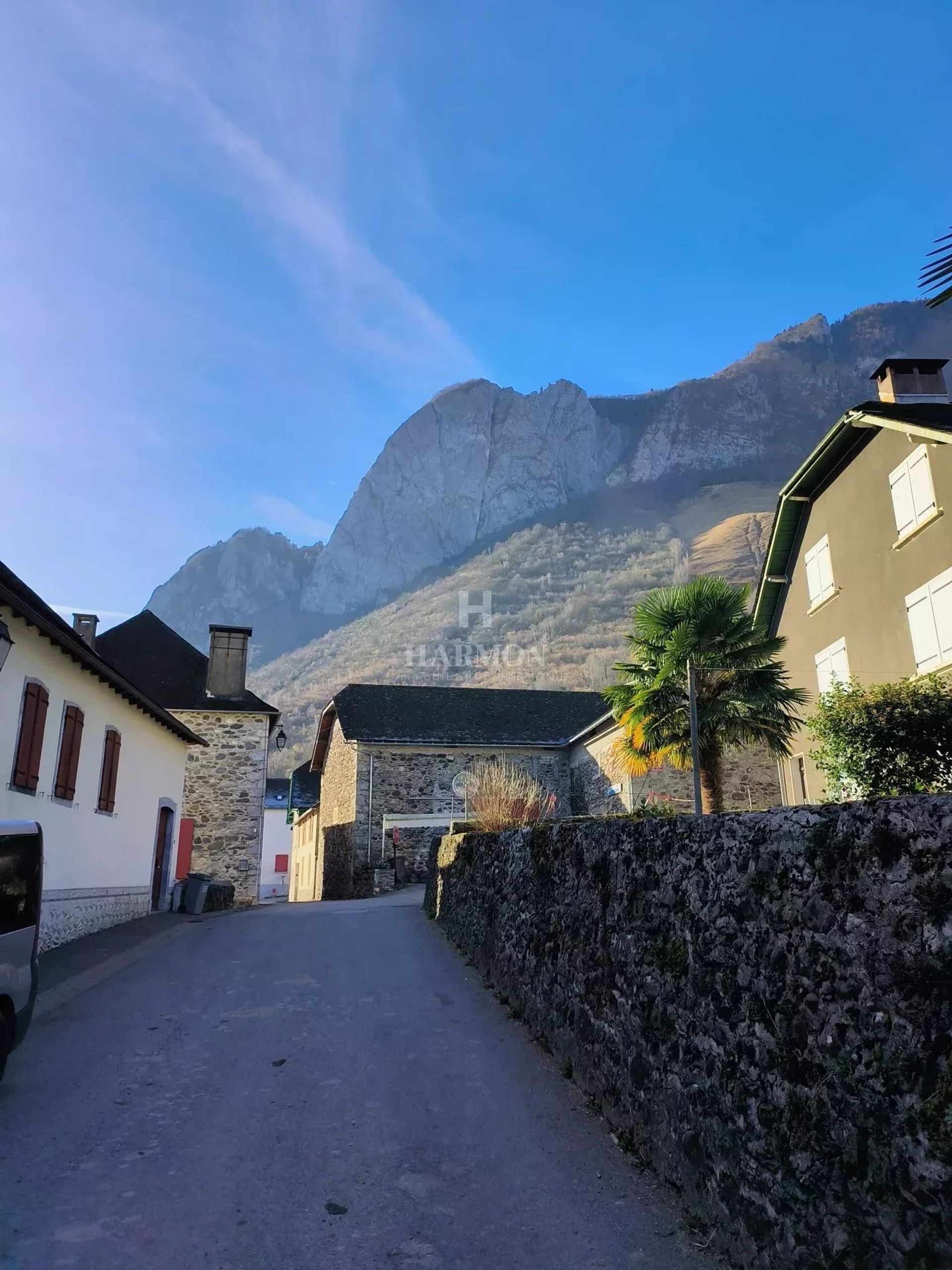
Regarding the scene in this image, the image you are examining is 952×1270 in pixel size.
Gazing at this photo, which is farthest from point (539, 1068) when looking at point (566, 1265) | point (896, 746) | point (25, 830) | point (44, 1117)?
point (896, 746)

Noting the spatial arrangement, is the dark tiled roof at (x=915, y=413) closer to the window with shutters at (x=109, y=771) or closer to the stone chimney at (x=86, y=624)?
the window with shutters at (x=109, y=771)

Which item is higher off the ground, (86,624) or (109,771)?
(86,624)

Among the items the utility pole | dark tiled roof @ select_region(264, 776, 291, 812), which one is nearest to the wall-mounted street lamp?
the utility pole

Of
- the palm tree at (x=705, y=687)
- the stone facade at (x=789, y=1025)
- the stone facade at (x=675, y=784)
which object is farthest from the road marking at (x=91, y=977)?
the stone facade at (x=675, y=784)

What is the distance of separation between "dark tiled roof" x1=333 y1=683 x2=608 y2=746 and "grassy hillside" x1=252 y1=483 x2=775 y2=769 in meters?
34.9

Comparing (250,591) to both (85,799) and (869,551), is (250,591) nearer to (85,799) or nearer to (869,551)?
(85,799)

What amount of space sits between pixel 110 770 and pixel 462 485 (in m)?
153

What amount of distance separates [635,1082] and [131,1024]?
5.41 m

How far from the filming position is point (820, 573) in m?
17.5

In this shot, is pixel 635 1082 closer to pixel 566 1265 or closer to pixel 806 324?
pixel 566 1265

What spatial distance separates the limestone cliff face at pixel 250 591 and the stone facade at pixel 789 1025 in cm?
15323

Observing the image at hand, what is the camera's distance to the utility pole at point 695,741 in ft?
42.7

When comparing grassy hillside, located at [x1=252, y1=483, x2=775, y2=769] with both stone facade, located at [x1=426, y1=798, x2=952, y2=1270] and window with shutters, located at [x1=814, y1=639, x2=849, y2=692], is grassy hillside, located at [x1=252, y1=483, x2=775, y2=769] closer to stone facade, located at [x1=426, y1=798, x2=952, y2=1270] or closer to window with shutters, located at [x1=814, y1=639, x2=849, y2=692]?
window with shutters, located at [x1=814, y1=639, x2=849, y2=692]

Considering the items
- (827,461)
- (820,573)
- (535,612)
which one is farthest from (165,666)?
(535,612)
